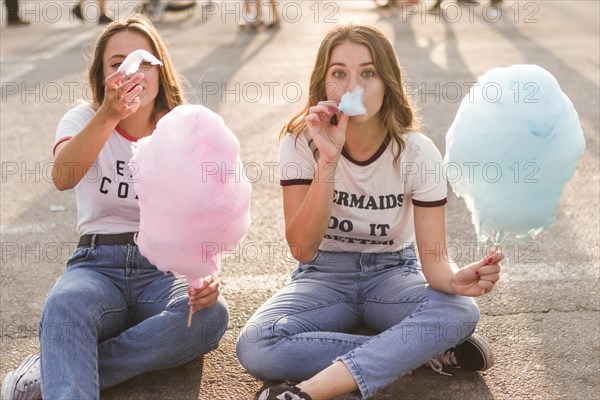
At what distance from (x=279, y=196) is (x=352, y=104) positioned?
7.32ft

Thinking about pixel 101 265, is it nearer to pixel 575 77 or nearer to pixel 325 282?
pixel 325 282

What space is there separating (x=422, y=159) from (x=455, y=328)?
0.64m

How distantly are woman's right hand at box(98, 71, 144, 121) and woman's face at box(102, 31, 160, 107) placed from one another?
170 millimetres

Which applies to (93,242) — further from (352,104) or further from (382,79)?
(382,79)

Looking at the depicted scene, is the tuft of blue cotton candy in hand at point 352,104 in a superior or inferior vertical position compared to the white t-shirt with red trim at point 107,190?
superior

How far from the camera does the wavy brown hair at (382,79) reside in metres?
2.89

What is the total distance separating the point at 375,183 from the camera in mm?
2996

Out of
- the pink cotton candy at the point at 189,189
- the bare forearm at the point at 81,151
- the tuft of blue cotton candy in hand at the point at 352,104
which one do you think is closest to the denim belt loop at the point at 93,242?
the bare forearm at the point at 81,151

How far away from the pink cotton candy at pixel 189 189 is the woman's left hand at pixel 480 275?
2.70 ft

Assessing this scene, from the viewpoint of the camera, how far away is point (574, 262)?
3.89m

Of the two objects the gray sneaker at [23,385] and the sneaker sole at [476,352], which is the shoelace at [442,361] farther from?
the gray sneaker at [23,385]

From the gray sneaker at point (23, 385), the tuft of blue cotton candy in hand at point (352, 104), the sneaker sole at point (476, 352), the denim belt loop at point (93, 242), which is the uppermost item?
the tuft of blue cotton candy in hand at point (352, 104)

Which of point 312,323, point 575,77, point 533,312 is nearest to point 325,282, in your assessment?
point 312,323

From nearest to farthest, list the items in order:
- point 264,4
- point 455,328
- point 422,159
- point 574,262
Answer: point 455,328
point 422,159
point 574,262
point 264,4
